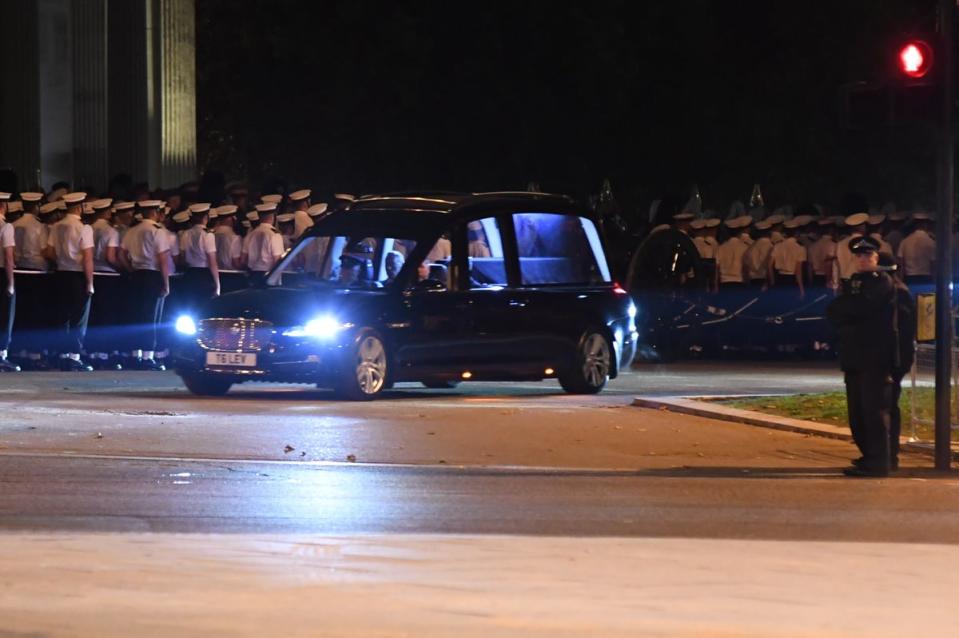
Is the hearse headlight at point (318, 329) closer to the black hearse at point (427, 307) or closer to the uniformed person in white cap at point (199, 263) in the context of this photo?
the black hearse at point (427, 307)

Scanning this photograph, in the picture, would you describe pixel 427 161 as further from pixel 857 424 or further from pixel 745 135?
pixel 857 424

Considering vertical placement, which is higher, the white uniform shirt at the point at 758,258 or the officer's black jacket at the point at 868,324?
the white uniform shirt at the point at 758,258

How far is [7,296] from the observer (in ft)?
74.8

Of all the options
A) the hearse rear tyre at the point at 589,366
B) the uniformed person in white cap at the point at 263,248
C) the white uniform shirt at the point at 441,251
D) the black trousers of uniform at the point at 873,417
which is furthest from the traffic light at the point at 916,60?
the uniformed person in white cap at the point at 263,248

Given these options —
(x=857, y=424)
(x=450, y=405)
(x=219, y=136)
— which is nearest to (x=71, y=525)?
(x=857, y=424)

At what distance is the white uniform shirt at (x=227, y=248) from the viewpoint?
24.2 metres

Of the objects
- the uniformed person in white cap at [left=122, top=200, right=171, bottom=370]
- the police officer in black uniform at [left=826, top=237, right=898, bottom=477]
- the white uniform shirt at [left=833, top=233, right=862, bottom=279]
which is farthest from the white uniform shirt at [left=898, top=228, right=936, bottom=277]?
the police officer in black uniform at [left=826, top=237, right=898, bottom=477]

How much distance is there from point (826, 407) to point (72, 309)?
8.40m

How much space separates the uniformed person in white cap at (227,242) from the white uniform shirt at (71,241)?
1.67 meters

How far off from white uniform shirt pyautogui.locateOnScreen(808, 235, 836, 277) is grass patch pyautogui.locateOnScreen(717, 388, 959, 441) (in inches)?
308

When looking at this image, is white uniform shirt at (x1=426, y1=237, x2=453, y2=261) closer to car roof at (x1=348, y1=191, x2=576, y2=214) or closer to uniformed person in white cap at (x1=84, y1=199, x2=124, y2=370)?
car roof at (x1=348, y1=191, x2=576, y2=214)

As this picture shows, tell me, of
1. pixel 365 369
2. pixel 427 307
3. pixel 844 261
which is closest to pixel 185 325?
pixel 365 369

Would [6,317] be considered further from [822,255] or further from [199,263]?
[822,255]

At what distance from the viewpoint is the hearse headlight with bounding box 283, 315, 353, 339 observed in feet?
61.9
